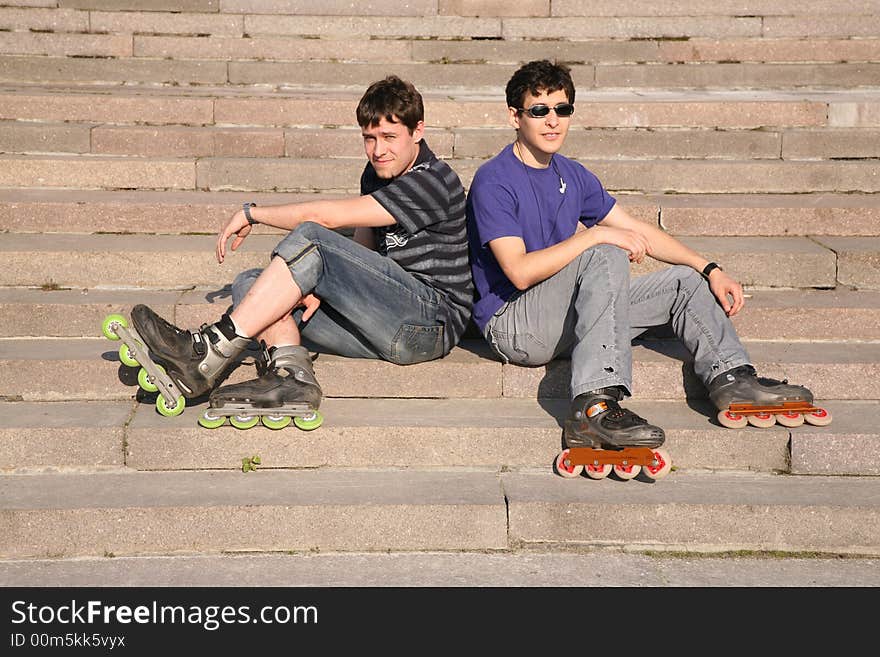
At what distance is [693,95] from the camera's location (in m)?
7.33

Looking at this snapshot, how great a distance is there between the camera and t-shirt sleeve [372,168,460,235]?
4211mm

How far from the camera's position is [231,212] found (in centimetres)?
570

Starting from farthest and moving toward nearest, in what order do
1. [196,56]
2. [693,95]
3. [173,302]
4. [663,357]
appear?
[196,56] → [693,95] → [173,302] → [663,357]

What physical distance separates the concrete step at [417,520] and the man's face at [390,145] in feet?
4.21

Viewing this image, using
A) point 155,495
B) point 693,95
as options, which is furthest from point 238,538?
point 693,95

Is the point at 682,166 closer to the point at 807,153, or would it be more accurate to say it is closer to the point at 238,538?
the point at 807,153

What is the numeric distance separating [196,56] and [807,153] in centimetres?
441

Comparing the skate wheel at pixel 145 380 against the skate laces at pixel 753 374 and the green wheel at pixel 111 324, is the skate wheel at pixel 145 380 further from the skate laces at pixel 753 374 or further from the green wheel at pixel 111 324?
the skate laces at pixel 753 374

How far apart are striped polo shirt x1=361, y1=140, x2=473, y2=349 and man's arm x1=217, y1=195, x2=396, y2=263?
4 centimetres

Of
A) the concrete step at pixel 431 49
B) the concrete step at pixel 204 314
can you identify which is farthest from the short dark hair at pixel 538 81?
the concrete step at pixel 431 49

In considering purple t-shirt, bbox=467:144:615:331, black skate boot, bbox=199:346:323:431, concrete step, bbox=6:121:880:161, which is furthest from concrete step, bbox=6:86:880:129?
black skate boot, bbox=199:346:323:431

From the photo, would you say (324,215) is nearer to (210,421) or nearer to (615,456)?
(210,421)

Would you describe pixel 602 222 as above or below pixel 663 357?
above

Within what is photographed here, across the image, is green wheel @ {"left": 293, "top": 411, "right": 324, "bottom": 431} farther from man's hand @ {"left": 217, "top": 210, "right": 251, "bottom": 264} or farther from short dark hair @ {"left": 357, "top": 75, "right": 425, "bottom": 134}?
short dark hair @ {"left": 357, "top": 75, "right": 425, "bottom": 134}
